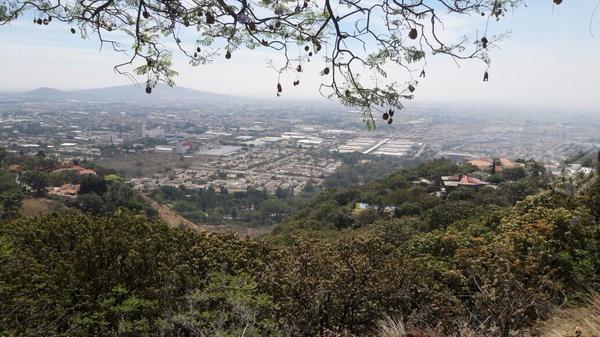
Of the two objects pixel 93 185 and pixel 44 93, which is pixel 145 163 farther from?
pixel 44 93

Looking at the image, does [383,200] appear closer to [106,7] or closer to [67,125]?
[106,7]

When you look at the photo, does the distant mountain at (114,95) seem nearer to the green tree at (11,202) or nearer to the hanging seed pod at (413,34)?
the green tree at (11,202)

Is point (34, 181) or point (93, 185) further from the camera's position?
point (93, 185)

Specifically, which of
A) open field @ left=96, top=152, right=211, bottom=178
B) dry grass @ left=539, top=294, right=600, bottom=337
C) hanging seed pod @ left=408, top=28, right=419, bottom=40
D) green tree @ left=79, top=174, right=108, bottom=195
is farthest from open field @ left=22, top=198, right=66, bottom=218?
hanging seed pod @ left=408, top=28, right=419, bottom=40

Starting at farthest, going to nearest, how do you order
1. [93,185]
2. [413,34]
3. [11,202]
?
[93,185], [11,202], [413,34]

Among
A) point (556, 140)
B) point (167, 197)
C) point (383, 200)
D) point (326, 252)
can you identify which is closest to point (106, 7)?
point (326, 252)

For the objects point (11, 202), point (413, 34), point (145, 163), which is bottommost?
point (145, 163)

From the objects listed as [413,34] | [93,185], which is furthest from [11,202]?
[413,34]

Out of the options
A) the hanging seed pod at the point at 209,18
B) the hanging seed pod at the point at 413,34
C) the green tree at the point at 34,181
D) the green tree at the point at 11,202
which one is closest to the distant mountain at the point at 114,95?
the green tree at the point at 34,181
